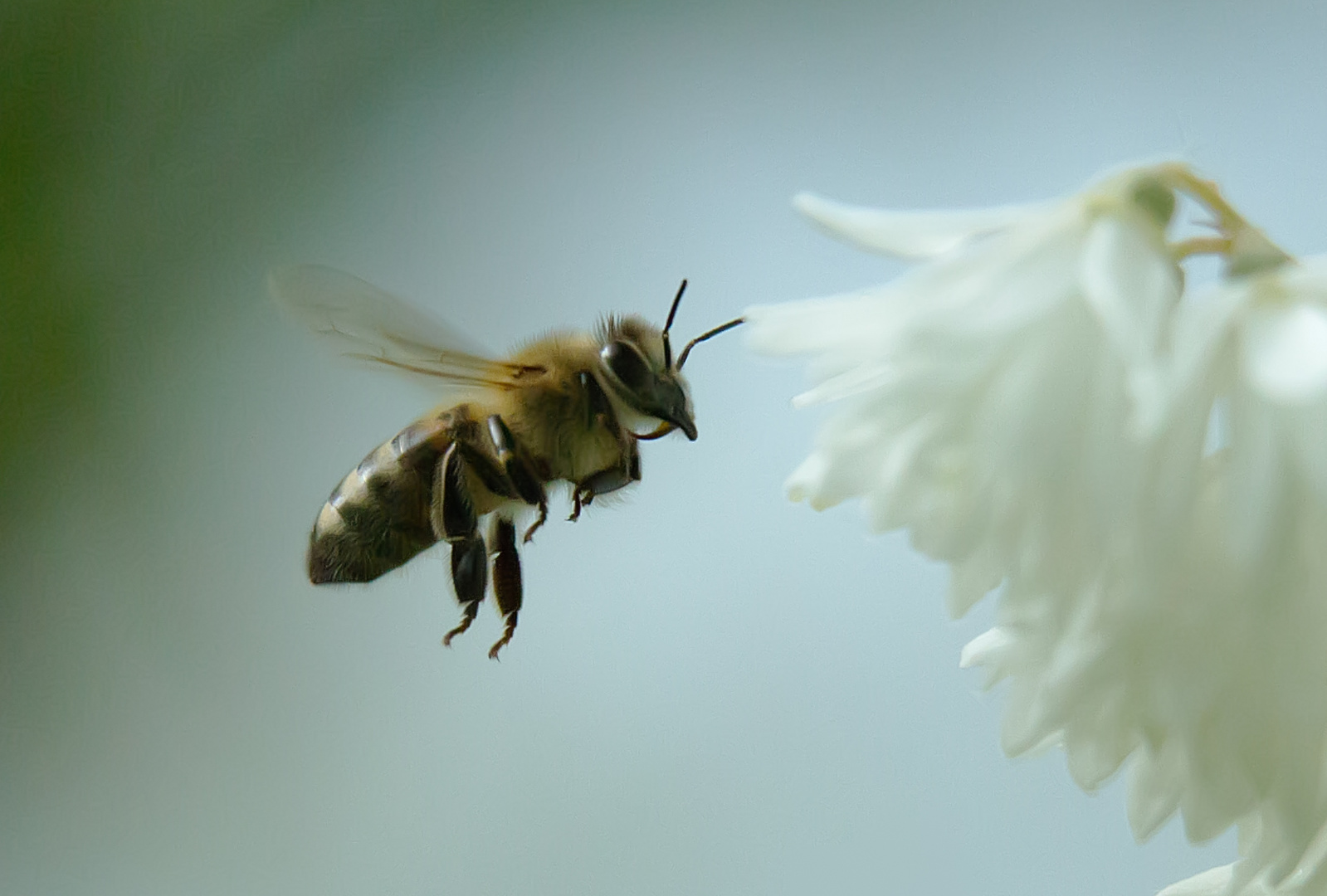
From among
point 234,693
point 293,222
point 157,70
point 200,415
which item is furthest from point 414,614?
point 157,70

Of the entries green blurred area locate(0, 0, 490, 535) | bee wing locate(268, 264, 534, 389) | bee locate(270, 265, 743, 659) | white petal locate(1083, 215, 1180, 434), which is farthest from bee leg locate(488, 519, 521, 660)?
green blurred area locate(0, 0, 490, 535)

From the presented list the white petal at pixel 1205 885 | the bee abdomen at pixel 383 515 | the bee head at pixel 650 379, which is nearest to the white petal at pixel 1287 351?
the white petal at pixel 1205 885

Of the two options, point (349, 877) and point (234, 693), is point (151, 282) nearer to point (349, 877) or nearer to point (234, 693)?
point (234, 693)

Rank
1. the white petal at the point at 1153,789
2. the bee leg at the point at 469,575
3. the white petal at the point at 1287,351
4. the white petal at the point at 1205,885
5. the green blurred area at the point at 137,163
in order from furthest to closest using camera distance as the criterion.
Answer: the green blurred area at the point at 137,163
the bee leg at the point at 469,575
the white petal at the point at 1205,885
the white petal at the point at 1153,789
the white petal at the point at 1287,351

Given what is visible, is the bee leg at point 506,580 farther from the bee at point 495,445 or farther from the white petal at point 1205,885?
the white petal at point 1205,885

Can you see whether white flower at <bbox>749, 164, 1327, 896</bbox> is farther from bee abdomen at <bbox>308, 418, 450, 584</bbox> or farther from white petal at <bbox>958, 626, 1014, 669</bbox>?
bee abdomen at <bbox>308, 418, 450, 584</bbox>

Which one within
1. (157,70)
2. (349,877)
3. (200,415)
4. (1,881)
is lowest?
(349,877)

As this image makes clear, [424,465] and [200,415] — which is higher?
[200,415]
